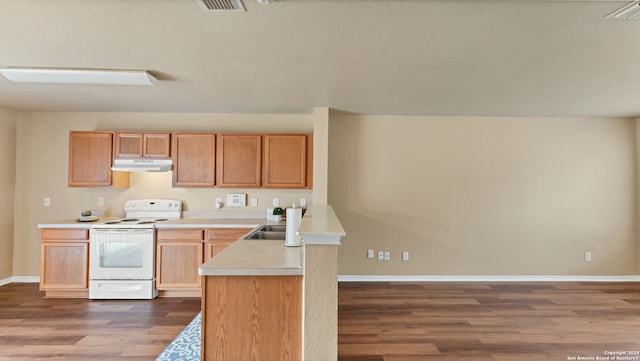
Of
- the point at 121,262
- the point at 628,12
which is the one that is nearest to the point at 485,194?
the point at 628,12

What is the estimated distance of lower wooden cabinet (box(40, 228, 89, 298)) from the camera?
3613mm

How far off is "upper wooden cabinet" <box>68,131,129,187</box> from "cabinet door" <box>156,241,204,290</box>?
4.24ft

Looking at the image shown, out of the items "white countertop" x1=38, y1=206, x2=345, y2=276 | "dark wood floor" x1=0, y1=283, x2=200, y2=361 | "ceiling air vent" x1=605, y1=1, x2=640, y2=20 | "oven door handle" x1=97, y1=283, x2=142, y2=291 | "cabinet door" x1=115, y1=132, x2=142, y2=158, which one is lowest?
"dark wood floor" x1=0, y1=283, x2=200, y2=361

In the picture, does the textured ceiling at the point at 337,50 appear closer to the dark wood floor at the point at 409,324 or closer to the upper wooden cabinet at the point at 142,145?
the upper wooden cabinet at the point at 142,145

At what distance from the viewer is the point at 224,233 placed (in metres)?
3.70

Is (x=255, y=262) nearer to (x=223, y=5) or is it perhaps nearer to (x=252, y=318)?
(x=252, y=318)

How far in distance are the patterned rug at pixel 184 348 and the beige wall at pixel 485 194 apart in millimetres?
2197

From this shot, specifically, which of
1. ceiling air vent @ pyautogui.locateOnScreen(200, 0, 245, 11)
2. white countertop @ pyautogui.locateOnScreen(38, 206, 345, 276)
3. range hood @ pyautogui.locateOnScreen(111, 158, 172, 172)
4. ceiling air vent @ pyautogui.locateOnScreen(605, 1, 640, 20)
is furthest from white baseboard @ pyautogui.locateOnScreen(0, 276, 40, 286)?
ceiling air vent @ pyautogui.locateOnScreen(605, 1, 640, 20)

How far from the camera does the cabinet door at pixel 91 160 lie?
396 cm

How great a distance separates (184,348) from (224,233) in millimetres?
1372

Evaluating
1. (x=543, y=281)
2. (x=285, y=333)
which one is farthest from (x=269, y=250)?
(x=543, y=281)

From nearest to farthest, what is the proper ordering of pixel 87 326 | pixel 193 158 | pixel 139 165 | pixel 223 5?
pixel 223 5 → pixel 87 326 → pixel 139 165 → pixel 193 158

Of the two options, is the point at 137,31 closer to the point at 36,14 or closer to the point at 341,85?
the point at 36,14

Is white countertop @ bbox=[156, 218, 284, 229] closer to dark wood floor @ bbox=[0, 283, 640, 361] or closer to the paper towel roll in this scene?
dark wood floor @ bbox=[0, 283, 640, 361]
